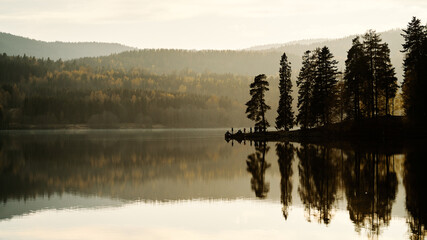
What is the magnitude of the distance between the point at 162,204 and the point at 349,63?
214 ft

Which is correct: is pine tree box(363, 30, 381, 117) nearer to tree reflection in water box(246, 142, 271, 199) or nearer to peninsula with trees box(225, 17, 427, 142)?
peninsula with trees box(225, 17, 427, 142)

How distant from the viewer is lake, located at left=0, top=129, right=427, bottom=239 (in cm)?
2605

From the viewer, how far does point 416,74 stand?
3196 inches

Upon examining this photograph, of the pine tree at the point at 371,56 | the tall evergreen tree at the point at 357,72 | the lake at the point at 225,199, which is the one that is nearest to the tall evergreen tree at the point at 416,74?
the pine tree at the point at 371,56

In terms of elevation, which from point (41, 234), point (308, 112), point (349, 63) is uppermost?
point (349, 63)

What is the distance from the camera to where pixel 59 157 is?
233 feet

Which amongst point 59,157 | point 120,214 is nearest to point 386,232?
point 120,214

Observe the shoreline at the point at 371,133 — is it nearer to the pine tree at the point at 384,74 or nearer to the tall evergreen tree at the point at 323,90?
the pine tree at the point at 384,74

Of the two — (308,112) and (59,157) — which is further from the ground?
(308,112)

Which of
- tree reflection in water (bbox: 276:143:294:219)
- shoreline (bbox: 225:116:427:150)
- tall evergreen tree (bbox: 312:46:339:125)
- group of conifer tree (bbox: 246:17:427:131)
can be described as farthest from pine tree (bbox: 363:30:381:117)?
tree reflection in water (bbox: 276:143:294:219)

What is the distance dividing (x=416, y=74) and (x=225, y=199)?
55.7 metres

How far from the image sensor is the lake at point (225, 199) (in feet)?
85.5

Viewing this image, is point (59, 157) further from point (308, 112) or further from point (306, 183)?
point (308, 112)

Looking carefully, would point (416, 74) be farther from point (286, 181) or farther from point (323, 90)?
point (286, 181)
